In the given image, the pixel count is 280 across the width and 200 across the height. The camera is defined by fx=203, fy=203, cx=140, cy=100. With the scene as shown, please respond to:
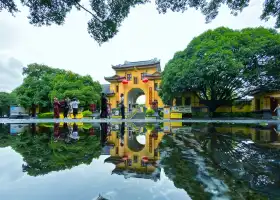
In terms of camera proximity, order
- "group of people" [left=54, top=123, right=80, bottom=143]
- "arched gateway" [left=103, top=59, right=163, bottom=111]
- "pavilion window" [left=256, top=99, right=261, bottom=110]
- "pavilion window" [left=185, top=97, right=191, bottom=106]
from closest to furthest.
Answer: "group of people" [left=54, top=123, right=80, bottom=143] → "pavilion window" [left=256, top=99, right=261, bottom=110] → "pavilion window" [left=185, top=97, right=191, bottom=106] → "arched gateway" [left=103, top=59, right=163, bottom=111]

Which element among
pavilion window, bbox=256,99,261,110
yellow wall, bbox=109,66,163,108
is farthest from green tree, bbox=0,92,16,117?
pavilion window, bbox=256,99,261,110

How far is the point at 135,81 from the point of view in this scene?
1358 inches

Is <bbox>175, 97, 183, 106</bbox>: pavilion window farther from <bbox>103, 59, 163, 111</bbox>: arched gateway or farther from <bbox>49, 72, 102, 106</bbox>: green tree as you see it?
<bbox>49, 72, 102, 106</bbox>: green tree

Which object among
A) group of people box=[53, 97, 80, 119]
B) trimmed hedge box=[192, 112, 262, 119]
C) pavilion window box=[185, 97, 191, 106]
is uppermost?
pavilion window box=[185, 97, 191, 106]

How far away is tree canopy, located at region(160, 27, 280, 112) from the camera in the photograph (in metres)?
17.4

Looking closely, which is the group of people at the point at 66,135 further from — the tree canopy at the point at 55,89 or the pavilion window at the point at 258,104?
the pavilion window at the point at 258,104

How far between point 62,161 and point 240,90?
863 inches

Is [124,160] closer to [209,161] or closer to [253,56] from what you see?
[209,161]

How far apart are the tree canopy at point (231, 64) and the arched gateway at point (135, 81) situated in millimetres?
11337

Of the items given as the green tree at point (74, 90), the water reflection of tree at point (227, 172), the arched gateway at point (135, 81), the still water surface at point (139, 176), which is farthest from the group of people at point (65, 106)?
the arched gateway at point (135, 81)

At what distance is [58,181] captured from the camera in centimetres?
205

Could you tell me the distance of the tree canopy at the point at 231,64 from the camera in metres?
17.4

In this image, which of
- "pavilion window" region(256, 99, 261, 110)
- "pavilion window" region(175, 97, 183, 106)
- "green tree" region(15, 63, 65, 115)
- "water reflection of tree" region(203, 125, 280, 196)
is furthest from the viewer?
"green tree" region(15, 63, 65, 115)

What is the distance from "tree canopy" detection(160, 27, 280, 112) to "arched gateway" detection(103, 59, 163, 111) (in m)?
11.3
